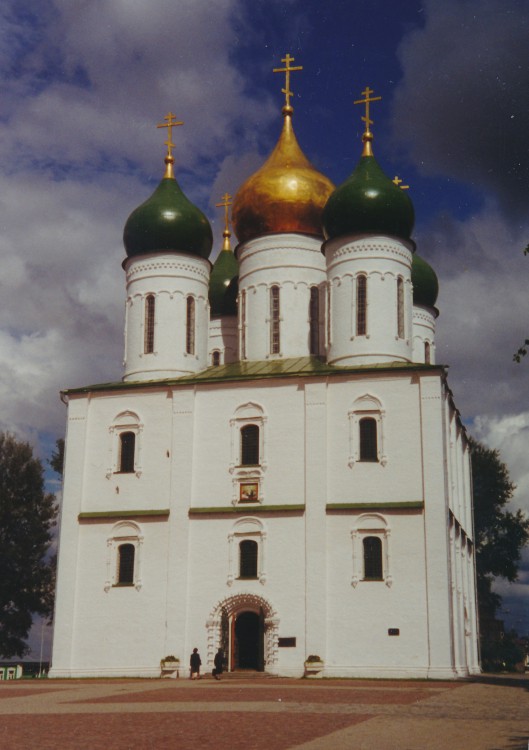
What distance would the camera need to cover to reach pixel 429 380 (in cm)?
2680

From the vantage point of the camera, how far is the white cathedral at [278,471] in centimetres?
2569

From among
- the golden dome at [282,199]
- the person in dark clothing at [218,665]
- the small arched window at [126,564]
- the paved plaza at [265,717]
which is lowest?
the paved plaza at [265,717]

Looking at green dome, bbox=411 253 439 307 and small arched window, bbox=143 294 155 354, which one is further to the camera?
green dome, bbox=411 253 439 307

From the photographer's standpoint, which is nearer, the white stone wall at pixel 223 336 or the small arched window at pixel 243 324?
the small arched window at pixel 243 324

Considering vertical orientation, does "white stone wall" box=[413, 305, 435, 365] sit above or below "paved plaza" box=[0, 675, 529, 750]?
above

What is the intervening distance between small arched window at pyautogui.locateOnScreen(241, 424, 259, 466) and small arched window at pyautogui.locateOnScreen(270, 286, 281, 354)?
10.9 ft

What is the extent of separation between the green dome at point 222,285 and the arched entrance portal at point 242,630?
1190 centimetres

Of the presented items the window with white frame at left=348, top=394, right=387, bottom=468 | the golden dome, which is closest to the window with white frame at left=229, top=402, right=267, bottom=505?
the window with white frame at left=348, top=394, right=387, bottom=468

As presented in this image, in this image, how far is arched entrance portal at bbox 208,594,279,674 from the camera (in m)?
26.2

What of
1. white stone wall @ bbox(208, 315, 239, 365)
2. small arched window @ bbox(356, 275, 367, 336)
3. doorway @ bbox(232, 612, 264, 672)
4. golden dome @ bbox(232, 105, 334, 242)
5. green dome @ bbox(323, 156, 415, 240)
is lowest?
doorway @ bbox(232, 612, 264, 672)

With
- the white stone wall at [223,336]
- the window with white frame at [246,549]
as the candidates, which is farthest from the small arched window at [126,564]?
the white stone wall at [223,336]

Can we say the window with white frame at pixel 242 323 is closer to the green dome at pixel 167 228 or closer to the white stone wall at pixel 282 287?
the white stone wall at pixel 282 287

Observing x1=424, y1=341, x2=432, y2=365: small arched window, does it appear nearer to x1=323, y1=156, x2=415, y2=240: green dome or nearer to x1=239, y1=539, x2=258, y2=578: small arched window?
x1=323, y1=156, x2=415, y2=240: green dome

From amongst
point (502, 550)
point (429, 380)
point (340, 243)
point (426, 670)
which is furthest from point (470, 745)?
point (502, 550)
